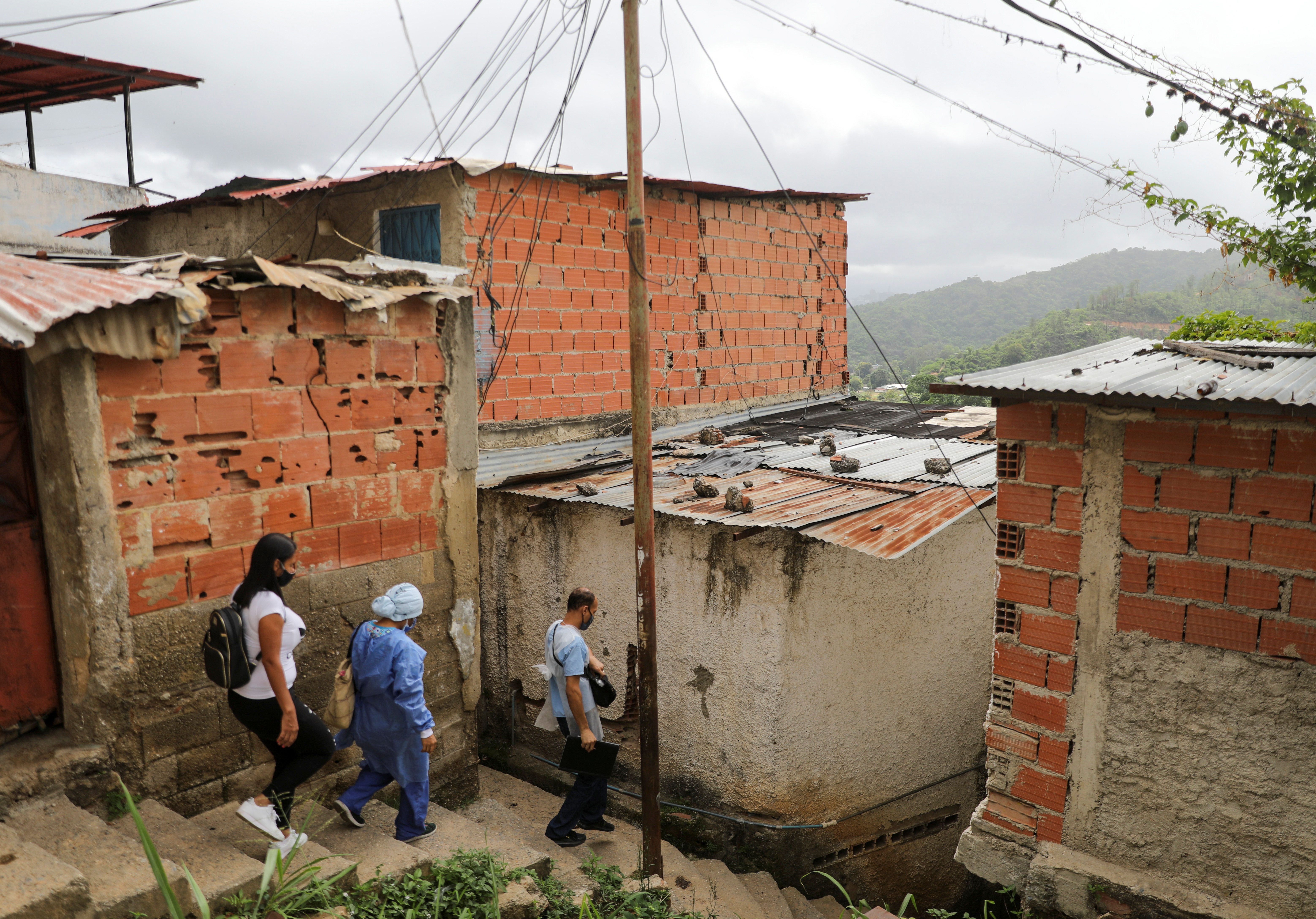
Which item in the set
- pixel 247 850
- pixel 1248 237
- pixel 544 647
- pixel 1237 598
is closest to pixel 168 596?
pixel 247 850

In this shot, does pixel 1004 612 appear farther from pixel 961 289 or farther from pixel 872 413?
pixel 961 289

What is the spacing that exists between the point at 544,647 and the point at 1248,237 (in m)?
6.77

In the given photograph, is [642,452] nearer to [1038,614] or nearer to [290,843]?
[1038,614]

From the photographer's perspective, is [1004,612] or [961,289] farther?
[961,289]

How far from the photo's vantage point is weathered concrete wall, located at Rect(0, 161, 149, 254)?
45.1ft

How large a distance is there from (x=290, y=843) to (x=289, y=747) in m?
0.50

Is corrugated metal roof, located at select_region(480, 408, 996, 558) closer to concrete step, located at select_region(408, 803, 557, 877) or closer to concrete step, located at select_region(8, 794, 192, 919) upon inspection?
concrete step, located at select_region(408, 803, 557, 877)

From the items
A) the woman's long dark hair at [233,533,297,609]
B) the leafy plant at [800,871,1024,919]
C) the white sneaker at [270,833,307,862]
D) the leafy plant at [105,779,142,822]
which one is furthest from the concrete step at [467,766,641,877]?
the woman's long dark hair at [233,533,297,609]

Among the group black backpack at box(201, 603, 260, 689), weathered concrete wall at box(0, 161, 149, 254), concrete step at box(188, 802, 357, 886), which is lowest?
concrete step at box(188, 802, 357, 886)

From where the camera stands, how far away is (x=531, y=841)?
5664 millimetres

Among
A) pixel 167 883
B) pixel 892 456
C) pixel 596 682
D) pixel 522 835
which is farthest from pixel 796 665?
pixel 167 883

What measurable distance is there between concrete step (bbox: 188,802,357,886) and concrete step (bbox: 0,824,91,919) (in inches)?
31.3

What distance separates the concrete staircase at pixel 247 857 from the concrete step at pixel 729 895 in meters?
0.01

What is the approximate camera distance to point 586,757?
5.38 m
